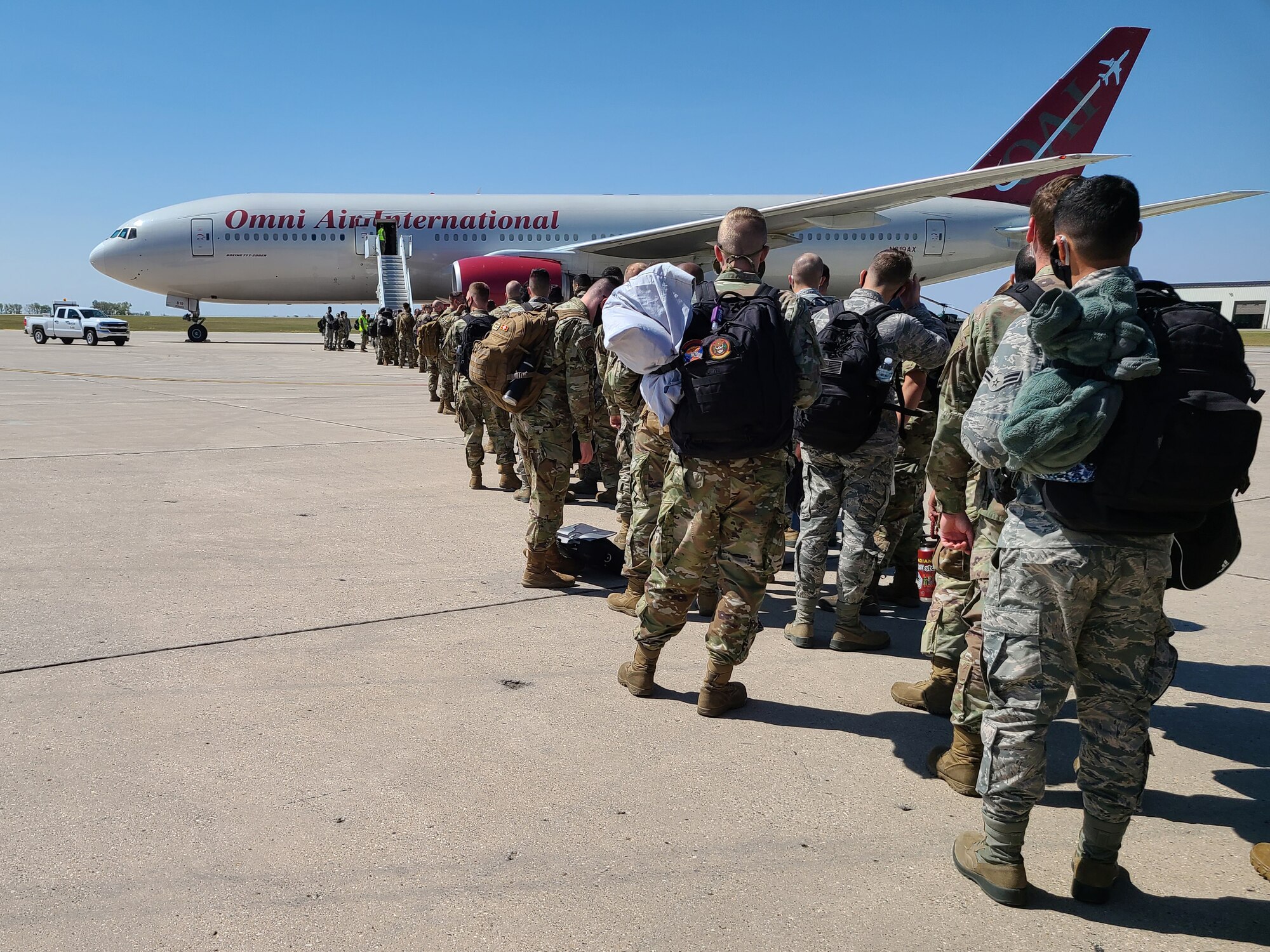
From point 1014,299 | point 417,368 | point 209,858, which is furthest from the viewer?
point 417,368

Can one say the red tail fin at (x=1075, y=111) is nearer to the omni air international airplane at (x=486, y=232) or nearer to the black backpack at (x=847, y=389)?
the omni air international airplane at (x=486, y=232)

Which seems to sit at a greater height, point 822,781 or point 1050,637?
point 1050,637

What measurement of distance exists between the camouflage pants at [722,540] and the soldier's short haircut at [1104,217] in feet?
4.85

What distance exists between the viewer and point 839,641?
15.4 feet

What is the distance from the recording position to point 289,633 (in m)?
4.56

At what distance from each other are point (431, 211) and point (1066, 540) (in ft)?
83.5

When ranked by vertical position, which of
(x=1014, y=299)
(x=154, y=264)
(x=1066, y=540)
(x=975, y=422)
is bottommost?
(x=1066, y=540)

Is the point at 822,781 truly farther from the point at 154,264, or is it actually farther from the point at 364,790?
the point at 154,264

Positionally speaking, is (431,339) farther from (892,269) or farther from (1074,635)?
(1074,635)

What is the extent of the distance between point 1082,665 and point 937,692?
1427 millimetres

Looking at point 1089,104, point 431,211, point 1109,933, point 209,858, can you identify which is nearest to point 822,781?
point 1109,933

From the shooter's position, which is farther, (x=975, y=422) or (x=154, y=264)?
(x=154, y=264)

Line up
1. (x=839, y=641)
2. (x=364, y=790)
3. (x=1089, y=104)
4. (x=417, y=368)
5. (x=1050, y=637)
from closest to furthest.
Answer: (x=1050, y=637), (x=364, y=790), (x=839, y=641), (x=417, y=368), (x=1089, y=104)

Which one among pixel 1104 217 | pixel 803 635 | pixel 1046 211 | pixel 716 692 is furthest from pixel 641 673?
pixel 1104 217
